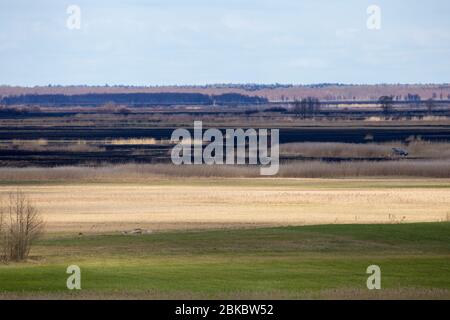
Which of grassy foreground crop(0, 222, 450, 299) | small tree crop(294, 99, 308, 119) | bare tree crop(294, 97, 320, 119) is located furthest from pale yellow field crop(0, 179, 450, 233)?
small tree crop(294, 99, 308, 119)

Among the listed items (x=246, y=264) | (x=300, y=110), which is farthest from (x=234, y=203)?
(x=300, y=110)

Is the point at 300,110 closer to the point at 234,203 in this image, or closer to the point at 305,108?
the point at 305,108

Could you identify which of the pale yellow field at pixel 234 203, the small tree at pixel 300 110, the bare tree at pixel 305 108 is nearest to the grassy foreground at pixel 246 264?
the pale yellow field at pixel 234 203

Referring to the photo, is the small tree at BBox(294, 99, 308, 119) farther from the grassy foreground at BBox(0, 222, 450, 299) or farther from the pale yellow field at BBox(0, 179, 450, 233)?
the grassy foreground at BBox(0, 222, 450, 299)

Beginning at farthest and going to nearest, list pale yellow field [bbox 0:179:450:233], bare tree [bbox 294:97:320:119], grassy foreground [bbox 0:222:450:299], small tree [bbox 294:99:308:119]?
bare tree [bbox 294:97:320:119]
small tree [bbox 294:99:308:119]
pale yellow field [bbox 0:179:450:233]
grassy foreground [bbox 0:222:450:299]

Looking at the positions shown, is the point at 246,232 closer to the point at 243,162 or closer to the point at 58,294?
the point at 58,294

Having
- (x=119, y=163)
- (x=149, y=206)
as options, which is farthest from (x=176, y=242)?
(x=119, y=163)
